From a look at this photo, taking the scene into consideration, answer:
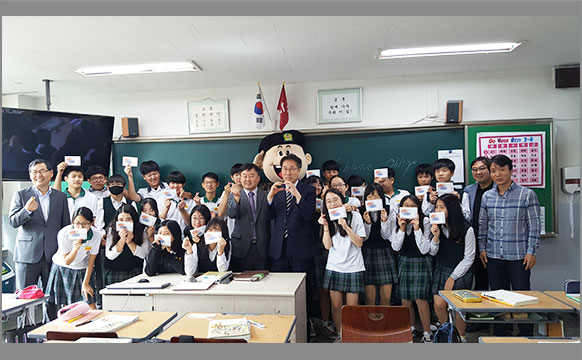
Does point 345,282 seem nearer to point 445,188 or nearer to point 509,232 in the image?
point 445,188

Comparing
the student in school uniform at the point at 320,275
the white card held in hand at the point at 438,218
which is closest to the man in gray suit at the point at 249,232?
the student in school uniform at the point at 320,275

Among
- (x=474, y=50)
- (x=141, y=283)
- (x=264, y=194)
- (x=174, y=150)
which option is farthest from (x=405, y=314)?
(x=174, y=150)

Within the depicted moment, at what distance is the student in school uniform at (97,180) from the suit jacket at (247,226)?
145 centimetres

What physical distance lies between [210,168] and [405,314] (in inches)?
105

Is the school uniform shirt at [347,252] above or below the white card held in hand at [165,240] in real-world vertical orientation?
below

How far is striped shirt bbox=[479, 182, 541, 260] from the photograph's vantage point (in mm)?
2971

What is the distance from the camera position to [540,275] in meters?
3.59

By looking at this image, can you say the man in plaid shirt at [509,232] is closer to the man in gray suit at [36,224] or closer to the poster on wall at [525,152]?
the poster on wall at [525,152]

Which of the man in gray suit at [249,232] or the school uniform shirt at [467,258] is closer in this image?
the school uniform shirt at [467,258]

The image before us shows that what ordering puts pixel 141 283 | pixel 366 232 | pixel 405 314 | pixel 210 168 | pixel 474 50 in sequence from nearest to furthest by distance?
pixel 405 314, pixel 141 283, pixel 474 50, pixel 366 232, pixel 210 168

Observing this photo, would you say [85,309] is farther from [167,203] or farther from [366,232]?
[366,232]

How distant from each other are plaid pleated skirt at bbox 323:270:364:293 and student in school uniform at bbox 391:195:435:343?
46cm

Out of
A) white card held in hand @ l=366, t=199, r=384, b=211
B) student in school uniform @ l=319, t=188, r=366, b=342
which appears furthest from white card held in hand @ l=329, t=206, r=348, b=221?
white card held in hand @ l=366, t=199, r=384, b=211

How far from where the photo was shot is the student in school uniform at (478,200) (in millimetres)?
3268
